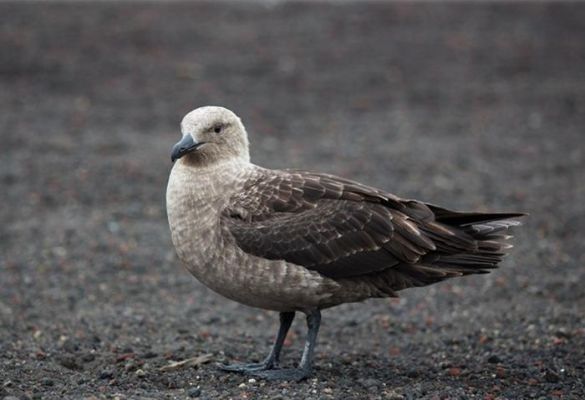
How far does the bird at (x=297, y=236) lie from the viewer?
6309 millimetres

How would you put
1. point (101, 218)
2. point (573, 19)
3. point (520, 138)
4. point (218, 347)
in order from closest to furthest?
point (218, 347), point (101, 218), point (520, 138), point (573, 19)

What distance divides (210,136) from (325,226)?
41.0 inches

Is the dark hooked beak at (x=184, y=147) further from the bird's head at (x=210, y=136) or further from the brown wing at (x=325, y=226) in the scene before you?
the brown wing at (x=325, y=226)

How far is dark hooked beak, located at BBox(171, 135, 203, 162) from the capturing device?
6398mm

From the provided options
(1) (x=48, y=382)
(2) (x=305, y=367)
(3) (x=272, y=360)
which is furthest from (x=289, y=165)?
(1) (x=48, y=382)

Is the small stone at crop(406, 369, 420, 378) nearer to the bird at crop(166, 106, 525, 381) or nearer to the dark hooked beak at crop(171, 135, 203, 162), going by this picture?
the bird at crop(166, 106, 525, 381)

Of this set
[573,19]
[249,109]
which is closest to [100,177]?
[249,109]

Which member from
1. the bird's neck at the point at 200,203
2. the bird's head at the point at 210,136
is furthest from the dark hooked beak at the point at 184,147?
the bird's neck at the point at 200,203

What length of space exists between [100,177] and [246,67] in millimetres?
4624

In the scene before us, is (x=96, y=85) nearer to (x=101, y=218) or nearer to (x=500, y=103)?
(x=101, y=218)

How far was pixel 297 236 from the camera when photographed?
638cm

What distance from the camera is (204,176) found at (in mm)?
6625

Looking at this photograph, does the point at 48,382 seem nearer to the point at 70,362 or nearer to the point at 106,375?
the point at 106,375

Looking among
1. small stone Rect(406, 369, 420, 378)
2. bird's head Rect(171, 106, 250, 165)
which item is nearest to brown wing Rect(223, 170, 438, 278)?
bird's head Rect(171, 106, 250, 165)
